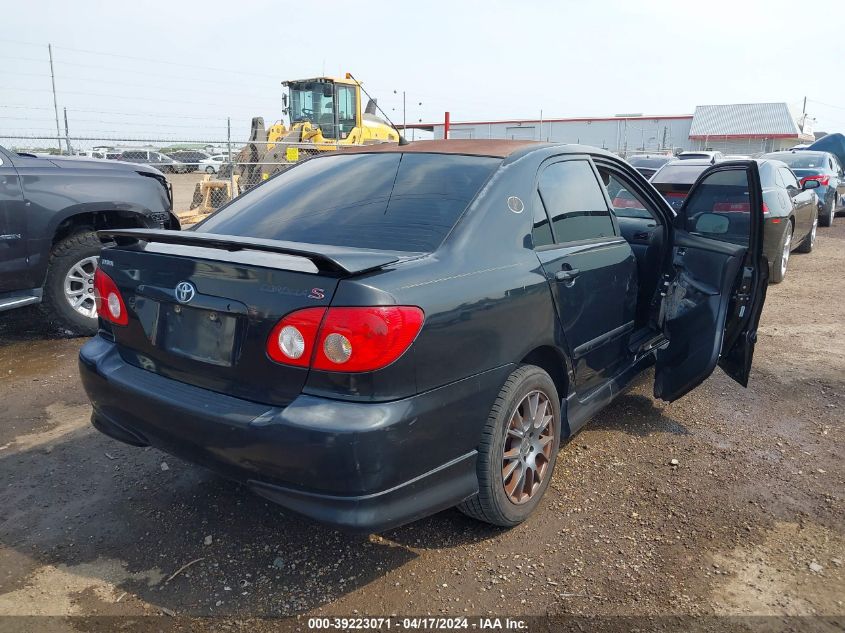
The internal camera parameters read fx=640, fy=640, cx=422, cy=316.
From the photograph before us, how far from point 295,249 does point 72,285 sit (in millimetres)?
4417

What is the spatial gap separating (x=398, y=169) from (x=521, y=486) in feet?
5.28

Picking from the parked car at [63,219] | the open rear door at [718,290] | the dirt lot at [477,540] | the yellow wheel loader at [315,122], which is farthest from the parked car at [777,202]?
the yellow wheel loader at [315,122]

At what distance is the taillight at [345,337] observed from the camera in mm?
2117

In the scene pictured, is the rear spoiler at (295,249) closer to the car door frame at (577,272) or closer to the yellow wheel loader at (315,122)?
the car door frame at (577,272)

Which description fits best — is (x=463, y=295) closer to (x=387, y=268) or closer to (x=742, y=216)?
(x=387, y=268)

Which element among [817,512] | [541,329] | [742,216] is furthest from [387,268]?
[742,216]

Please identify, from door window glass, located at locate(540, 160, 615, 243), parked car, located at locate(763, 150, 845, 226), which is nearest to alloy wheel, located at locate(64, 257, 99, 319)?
door window glass, located at locate(540, 160, 615, 243)

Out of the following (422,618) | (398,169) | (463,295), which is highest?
(398,169)

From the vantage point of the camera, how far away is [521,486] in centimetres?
285

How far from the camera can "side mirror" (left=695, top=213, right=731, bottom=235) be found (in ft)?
13.3

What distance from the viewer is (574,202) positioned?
3361mm

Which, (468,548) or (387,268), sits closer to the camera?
(387,268)

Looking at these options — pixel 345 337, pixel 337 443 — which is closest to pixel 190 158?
pixel 345 337

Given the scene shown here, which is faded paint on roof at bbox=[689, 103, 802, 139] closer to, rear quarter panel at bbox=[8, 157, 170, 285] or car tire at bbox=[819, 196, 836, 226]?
car tire at bbox=[819, 196, 836, 226]
